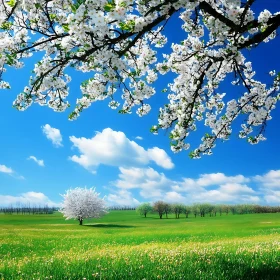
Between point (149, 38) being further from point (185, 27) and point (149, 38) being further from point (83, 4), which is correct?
point (83, 4)

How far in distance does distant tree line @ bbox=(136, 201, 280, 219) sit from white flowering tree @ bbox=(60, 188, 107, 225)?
64.9 m

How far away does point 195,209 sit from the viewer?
472 ft

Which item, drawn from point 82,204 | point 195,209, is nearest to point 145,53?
point 82,204

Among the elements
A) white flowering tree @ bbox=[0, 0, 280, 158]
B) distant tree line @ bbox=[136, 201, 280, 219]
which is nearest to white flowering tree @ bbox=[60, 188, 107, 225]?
white flowering tree @ bbox=[0, 0, 280, 158]

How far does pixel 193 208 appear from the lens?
472 feet

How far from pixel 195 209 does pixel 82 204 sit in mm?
85939

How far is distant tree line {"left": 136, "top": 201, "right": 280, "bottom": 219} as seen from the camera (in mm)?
132875

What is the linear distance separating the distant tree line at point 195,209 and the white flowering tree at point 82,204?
64.9 meters

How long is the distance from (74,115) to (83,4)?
726 cm

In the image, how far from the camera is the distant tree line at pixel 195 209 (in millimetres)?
132875

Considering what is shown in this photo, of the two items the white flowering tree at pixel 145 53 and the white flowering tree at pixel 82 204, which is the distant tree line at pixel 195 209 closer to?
the white flowering tree at pixel 82 204

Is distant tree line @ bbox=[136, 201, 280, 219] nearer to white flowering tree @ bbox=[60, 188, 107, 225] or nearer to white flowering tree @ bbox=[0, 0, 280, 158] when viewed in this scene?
white flowering tree @ bbox=[60, 188, 107, 225]

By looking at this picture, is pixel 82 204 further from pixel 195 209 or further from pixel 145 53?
pixel 195 209

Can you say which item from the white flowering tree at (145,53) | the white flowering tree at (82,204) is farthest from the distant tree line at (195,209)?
the white flowering tree at (145,53)
